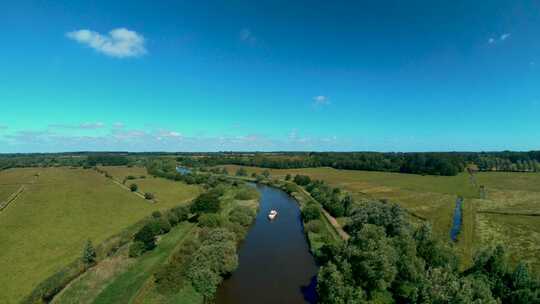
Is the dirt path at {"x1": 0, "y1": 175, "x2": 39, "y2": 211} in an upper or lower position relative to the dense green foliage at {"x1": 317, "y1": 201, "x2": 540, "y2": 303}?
lower

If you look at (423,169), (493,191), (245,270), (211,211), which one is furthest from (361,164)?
(245,270)

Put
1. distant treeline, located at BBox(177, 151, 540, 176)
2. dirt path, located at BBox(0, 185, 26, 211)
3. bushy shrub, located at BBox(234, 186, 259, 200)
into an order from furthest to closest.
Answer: distant treeline, located at BBox(177, 151, 540, 176), bushy shrub, located at BBox(234, 186, 259, 200), dirt path, located at BBox(0, 185, 26, 211)

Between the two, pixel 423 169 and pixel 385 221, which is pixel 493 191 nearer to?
pixel 423 169

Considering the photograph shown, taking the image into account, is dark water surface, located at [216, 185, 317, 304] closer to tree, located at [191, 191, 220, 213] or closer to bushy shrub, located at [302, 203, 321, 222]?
bushy shrub, located at [302, 203, 321, 222]

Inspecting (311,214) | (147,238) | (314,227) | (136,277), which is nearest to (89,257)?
(147,238)

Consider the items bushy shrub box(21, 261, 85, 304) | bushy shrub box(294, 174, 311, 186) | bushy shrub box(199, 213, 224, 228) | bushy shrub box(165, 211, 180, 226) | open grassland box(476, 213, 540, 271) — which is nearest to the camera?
bushy shrub box(21, 261, 85, 304)

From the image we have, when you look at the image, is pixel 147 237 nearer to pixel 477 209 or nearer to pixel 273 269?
pixel 273 269

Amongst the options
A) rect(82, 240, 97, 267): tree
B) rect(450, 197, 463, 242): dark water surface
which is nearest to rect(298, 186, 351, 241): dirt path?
rect(450, 197, 463, 242): dark water surface
